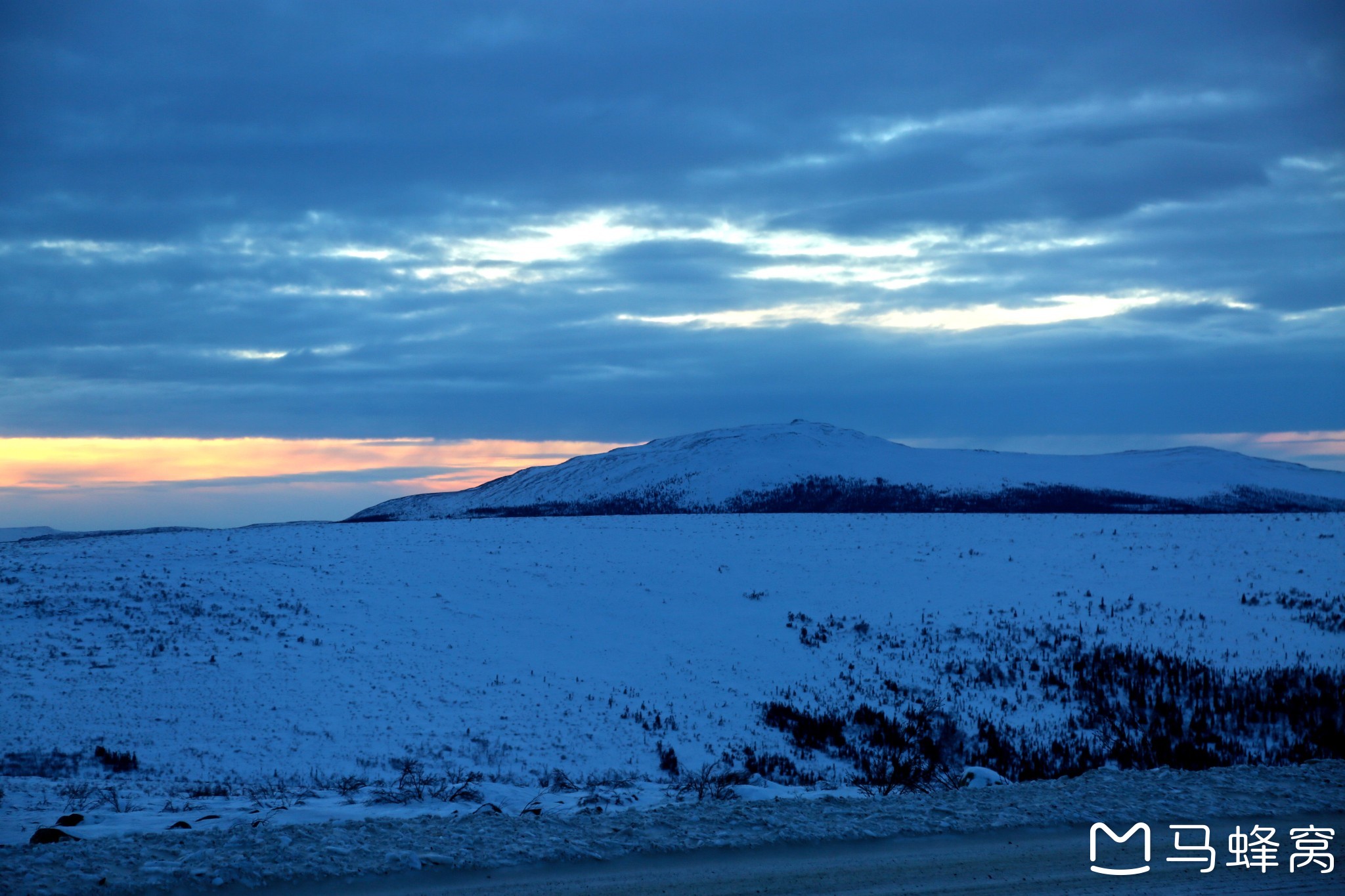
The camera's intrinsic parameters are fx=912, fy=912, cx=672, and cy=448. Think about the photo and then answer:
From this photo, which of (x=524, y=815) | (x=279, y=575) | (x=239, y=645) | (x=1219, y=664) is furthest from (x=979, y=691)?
(x=279, y=575)

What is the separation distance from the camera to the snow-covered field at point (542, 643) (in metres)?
14.3

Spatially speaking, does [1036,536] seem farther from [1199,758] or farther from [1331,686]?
[1199,758]

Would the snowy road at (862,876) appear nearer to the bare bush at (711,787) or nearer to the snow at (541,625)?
the bare bush at (711,787)

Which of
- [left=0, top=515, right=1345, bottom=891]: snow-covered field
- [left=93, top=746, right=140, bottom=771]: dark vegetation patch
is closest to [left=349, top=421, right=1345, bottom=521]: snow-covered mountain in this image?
[left=0, top=515, right=1345, bottom=891]: snow-covered field

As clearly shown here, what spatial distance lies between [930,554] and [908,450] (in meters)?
64.1

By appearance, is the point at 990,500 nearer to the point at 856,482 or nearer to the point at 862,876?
the point at 856,482

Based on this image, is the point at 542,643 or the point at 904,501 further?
the point at 904,501

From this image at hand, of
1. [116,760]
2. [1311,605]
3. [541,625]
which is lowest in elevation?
[116,760]

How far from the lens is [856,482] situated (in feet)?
238

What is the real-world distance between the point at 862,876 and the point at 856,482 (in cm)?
6645

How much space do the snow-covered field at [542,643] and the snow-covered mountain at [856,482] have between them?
2340cm

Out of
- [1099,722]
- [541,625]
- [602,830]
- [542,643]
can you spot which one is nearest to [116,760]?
[602,830]

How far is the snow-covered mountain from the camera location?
64.4m

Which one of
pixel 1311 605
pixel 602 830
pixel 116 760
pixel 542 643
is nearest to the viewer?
pixel 602 830
